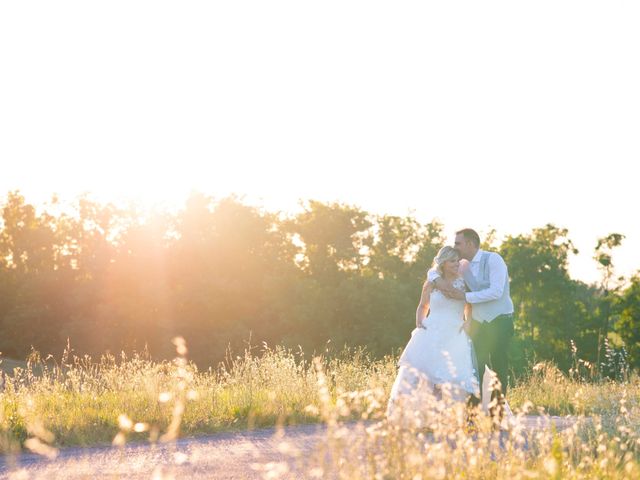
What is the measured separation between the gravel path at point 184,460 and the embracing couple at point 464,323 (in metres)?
1.46

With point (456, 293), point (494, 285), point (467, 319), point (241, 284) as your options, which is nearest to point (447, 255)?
point (456, 293)

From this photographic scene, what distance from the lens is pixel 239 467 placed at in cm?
666

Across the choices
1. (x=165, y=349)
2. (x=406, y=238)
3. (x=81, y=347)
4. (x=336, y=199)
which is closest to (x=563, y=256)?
(x=406, y=238)

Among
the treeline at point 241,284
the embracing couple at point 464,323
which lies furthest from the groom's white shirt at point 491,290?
the treeline at point 241,284

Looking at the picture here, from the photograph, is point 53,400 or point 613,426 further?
point 53,400

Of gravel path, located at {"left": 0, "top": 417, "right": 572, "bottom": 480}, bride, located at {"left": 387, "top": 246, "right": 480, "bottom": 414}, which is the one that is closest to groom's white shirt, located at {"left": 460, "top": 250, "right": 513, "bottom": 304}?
bride, located at {"left": 387, "top": 246, "right": 480, "bottom": 414}

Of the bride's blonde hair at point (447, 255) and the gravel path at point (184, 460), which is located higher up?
the bride's blonde hair at point (447, 255)

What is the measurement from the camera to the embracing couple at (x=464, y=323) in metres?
8.80

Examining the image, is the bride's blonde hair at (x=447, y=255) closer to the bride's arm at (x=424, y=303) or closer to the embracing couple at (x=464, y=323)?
the embracing couple at (x=464, y=323)

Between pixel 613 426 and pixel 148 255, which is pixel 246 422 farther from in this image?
pixel 148 255

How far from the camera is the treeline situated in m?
44.0

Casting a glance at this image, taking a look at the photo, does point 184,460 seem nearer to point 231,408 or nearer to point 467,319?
point 231,408

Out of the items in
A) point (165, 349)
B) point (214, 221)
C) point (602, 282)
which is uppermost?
point (214, 221)

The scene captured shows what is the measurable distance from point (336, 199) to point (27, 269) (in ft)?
63.5
